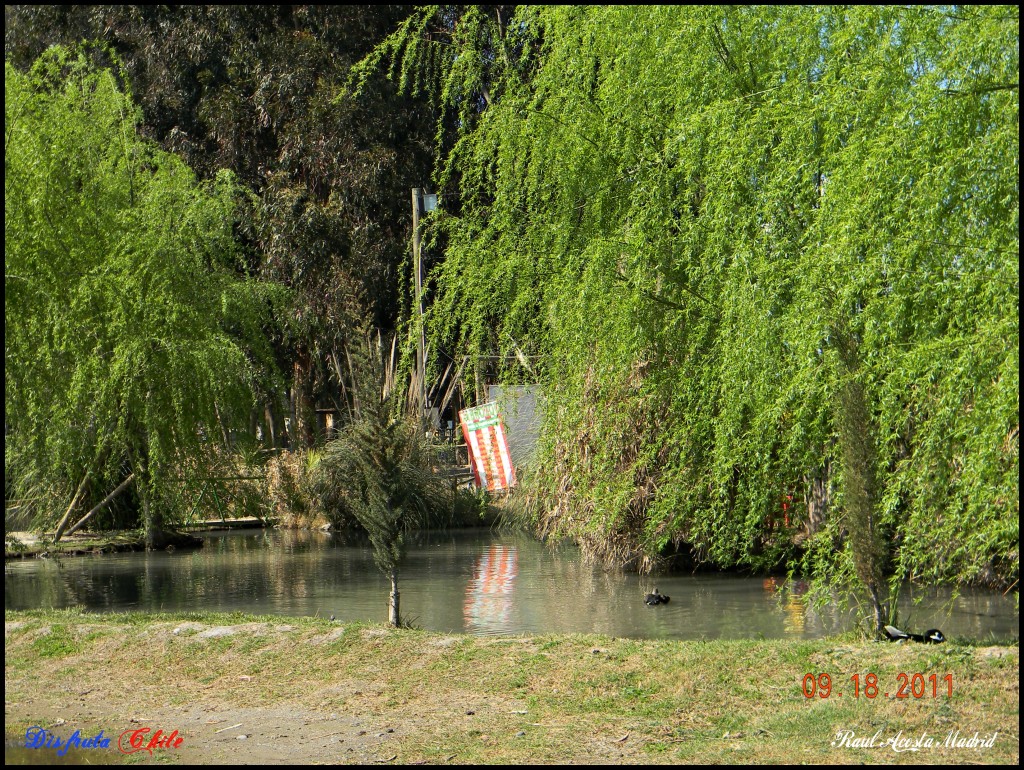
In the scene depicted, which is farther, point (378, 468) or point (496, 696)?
point (378, 468)

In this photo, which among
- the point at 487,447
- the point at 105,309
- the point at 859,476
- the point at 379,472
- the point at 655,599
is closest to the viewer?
the point at 859,476

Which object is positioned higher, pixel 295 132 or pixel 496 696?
pixel 295 132

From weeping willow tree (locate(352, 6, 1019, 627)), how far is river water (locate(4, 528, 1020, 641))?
1.99ft

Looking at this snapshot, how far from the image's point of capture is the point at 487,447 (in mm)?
22953

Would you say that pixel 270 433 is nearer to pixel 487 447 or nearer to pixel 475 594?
pixel 487 447

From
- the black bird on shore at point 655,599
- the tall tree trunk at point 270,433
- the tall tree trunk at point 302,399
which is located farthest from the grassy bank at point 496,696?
the tall tree trunk at point 302,399

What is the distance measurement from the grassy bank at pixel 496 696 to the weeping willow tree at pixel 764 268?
1.07 m

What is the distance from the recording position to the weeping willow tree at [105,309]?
12.9 meters

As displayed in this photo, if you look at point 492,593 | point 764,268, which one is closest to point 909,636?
point 764,268

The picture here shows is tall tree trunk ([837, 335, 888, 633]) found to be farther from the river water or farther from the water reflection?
the water reflection

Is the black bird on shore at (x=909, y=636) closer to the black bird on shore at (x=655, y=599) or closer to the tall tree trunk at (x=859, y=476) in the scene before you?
the tall tree trunk at (x=859, y=476)

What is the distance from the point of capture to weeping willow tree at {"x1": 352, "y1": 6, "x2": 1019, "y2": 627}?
7.33m

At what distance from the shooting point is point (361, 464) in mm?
10008

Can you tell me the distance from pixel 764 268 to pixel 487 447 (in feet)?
48.0
